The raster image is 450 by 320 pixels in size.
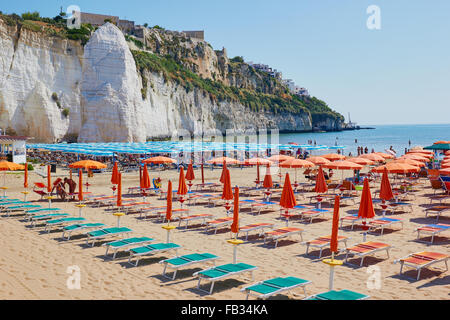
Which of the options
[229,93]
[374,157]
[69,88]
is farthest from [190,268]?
[229,93]

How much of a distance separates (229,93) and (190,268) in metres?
107

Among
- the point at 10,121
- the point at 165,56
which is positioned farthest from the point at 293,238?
the point at 165,56

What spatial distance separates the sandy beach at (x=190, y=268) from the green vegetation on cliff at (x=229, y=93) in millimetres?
59546

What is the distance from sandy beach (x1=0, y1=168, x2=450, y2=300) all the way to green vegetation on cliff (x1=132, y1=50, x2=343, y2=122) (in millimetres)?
59546

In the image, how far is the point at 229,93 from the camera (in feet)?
373

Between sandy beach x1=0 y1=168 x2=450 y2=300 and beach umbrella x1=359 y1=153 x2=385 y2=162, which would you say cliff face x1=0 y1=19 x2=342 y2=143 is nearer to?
beach umbrella x1=359 y1=153 x2=385 y2=162

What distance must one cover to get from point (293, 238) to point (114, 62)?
49.0 meters

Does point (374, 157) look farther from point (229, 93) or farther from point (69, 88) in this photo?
point (229, 93)

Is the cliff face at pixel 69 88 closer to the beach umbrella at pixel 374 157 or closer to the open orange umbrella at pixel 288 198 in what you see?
the beach umbrella at pixel 374 157

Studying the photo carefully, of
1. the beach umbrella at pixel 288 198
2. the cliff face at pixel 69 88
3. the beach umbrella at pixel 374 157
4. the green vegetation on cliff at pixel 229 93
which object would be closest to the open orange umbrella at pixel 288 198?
the beach umbrella at pixel 288 198

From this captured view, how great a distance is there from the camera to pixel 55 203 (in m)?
17.2

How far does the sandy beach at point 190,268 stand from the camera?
732 cm

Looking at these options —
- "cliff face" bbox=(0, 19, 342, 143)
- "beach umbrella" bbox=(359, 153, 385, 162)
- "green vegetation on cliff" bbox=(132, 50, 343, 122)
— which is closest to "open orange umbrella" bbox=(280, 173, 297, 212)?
"beach umbrella" bbox=(359, 153, 385, 162)
